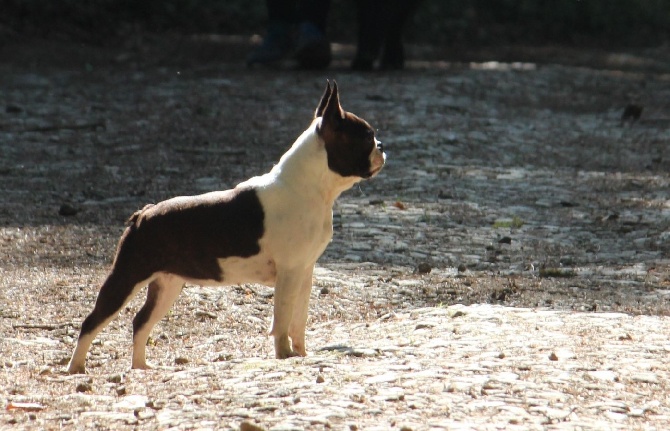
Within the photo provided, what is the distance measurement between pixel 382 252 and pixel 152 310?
244 cm

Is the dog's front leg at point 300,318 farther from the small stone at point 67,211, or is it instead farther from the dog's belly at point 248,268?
the small stone at point 67,211

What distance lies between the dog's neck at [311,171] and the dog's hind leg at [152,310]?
0.66m

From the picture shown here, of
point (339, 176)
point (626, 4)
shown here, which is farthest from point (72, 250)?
point (626, 4)

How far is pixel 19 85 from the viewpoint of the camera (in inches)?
558

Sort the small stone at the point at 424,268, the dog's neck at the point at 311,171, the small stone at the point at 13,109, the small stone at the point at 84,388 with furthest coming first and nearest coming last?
1. the small stone at the point at 13,109
2. the small stone at the point at 424,268
3. the dog's neck at the point at 311,171
4. the small stone at the point at 84,388

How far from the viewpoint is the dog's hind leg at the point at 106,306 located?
5.19 m

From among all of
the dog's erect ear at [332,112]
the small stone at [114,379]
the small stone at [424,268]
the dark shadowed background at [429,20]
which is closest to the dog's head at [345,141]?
the dog's erect ear at [332,112]

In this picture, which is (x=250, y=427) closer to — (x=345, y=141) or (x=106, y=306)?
(x=106, y=306)

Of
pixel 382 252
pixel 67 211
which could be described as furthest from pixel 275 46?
pixel 382 252

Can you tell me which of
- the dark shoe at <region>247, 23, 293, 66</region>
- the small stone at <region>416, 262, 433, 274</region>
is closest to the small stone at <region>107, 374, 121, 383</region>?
the small stone at <region>416, 262, 433, 274</region>

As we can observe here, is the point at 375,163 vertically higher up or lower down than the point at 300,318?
higher up

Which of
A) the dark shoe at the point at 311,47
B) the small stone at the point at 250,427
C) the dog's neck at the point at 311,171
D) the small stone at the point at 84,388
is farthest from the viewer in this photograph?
the dark shoe at the point at 311,47

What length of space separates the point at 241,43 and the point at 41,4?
327 centimetres

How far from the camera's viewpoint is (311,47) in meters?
14.2
